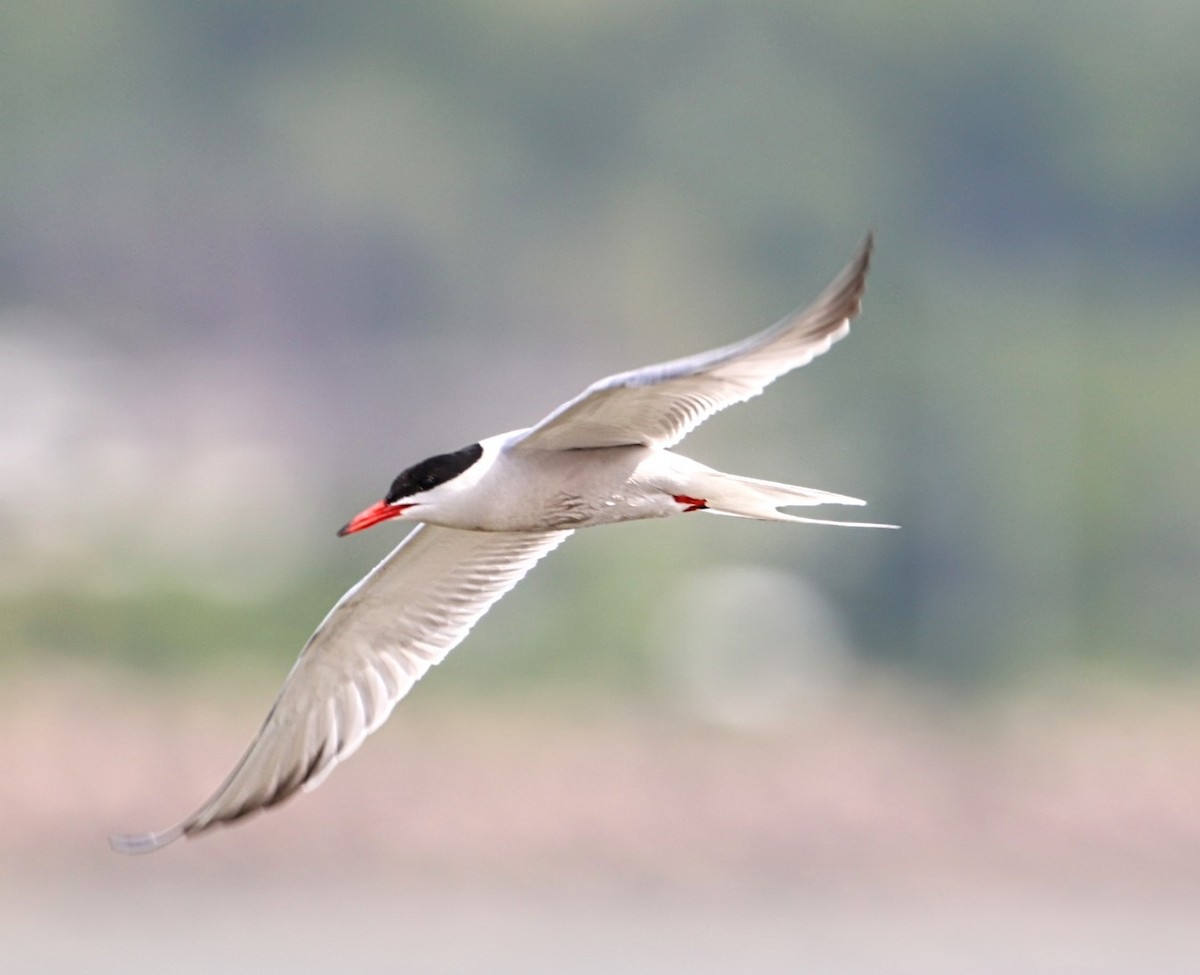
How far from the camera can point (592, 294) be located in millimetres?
23969

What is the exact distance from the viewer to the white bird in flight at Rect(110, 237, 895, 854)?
216 inches

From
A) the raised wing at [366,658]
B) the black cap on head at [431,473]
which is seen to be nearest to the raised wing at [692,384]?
the black cap on head at [431,473]

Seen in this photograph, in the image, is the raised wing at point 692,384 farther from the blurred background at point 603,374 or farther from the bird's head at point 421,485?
the blurred background at point 603,374

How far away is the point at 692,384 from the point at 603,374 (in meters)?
16.6

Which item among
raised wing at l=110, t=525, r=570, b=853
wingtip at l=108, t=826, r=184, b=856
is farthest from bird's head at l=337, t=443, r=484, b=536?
wingtip at l=108, t=826, r=184, b=856

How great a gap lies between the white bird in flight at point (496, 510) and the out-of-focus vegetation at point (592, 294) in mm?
10944

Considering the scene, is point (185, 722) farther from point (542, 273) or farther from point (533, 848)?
point (542, 273)

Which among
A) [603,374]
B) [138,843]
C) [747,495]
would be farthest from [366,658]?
[603,374]

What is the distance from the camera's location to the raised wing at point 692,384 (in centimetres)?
534

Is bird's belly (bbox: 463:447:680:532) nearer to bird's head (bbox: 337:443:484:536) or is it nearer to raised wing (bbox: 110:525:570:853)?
bird's head (bbox: 337:443:484:536)

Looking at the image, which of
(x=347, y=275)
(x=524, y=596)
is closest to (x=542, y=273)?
(x=347, y=275)

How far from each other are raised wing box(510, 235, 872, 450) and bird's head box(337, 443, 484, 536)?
0.13 meters

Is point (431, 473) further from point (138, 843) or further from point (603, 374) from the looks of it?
point (603, 374)

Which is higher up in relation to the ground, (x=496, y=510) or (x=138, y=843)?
(x=496, y=510)
